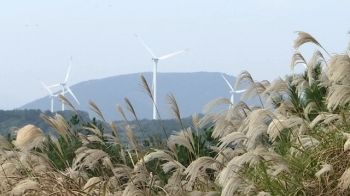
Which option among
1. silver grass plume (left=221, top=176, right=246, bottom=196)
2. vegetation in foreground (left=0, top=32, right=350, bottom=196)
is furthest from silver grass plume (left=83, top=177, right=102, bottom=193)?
silver grass plume (left=221, top=176, right=246, bottom=196)

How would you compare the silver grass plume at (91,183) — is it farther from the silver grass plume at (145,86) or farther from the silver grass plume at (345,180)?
the silver grass plume at (345,180)

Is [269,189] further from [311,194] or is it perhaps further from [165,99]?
[165,99]

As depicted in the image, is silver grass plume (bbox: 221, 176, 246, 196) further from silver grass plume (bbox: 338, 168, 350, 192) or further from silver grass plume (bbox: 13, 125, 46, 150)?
silver grass plume (bbox: 13, 125, 46, 150)

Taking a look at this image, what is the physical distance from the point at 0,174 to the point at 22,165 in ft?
0.99

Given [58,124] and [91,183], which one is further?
[58,124]

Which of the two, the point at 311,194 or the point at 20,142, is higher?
the point at 20,142

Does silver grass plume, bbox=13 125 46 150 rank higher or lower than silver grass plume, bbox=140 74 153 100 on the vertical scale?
lower

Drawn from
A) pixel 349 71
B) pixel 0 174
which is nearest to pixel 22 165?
pixel 0 174

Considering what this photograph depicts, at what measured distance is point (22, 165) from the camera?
26.9 feet

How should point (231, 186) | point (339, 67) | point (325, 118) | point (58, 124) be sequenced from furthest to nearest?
point (58, 124), point (325, 118), point (339, 67), point (231, 186)

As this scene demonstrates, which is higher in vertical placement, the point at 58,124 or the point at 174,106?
the point at 174,106

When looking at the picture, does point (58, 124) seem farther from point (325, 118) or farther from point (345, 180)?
point (345, 180)

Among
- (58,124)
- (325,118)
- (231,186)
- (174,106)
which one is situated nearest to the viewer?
(231,186)

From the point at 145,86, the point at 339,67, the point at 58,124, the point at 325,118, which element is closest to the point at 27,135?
the point at 58,124
